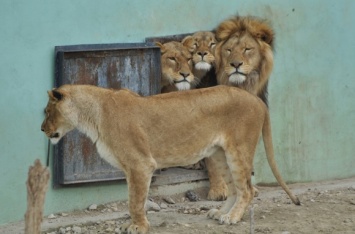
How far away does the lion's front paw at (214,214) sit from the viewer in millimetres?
7703

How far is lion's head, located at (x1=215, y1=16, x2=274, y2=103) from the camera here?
8.73m

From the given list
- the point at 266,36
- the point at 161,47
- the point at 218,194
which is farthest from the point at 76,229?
the point at 266,36

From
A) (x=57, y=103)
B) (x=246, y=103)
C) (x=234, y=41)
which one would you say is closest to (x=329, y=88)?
(x=234, y=41)

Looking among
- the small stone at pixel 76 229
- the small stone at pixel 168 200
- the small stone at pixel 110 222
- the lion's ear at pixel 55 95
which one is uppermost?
the lion's ear at pixel 55 95

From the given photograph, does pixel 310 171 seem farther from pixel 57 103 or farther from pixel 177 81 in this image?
pixel 57 103

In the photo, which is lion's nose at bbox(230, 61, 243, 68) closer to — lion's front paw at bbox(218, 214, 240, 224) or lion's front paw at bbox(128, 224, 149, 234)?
lion's front paw at bbox(218, 214, 240, 224)

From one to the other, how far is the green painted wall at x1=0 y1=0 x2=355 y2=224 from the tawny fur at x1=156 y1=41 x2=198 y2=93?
171 mm

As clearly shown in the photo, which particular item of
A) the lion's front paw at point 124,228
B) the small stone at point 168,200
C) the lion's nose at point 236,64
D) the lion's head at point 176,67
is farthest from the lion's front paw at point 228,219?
the lion's nose at point 236,64

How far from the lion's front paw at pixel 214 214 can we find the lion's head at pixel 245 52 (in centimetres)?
142

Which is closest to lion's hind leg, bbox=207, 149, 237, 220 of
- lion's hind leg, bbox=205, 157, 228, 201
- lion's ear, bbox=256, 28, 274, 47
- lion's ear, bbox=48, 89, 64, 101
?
lion's hind leg, bbox=205, 157, 228, 201

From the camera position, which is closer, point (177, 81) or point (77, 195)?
point (77, 195)

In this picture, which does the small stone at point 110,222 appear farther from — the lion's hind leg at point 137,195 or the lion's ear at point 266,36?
the lion's ear at point 266,36

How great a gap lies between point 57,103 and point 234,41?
2.26m

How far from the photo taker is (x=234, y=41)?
8.80 meters
